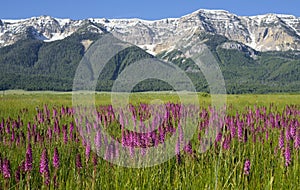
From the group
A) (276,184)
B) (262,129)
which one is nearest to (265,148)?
(262,129)

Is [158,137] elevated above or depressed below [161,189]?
above

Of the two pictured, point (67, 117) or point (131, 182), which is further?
point (67, 117)

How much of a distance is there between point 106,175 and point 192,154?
1.38 metres

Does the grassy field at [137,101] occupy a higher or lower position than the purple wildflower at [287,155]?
higher

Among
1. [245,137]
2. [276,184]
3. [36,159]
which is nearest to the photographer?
[276,184]

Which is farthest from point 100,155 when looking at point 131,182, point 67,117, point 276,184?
point 67,117

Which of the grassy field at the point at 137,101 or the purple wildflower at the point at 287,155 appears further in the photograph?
the grassy field at the point at 137,101

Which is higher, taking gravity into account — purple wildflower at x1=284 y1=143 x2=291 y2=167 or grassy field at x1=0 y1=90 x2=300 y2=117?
grassy field at x1=0 y1=90 x2=300 y2=117

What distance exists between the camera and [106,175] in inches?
205

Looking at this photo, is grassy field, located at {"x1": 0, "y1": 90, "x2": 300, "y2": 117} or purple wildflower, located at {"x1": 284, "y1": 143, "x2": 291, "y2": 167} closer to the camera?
purple wildflower, located at {"x1": 284, "y1": 143, "x2": 291, "y2": 167}

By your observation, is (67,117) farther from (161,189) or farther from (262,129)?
(161,189)

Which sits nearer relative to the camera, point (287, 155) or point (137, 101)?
point (287, 155)

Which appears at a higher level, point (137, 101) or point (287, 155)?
point (137, 101)

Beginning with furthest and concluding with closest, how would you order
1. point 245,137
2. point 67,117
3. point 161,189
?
1. point 67,117
2. point 245,137
3. point 161,189
